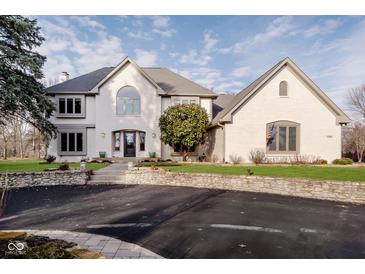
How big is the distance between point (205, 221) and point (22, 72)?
17505 millimetres

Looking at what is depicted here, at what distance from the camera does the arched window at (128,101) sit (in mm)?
20828

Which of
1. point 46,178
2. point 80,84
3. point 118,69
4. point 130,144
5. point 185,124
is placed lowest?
point 46,178

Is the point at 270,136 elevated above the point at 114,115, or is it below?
below

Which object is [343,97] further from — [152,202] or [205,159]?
[152,202]

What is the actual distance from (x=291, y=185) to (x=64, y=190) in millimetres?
9758

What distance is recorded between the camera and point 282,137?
17.8 meters

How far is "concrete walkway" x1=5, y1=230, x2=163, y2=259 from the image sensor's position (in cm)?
427

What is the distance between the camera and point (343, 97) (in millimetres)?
37781

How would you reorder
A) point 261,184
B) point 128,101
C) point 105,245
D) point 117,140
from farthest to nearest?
1. point 117,140
2. point 128,101
3. point 261,184
4. point 105,245

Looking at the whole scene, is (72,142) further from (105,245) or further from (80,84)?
(105,245)

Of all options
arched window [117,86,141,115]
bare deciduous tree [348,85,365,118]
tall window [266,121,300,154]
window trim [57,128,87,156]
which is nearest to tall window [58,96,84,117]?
window trim [57,128,87,156]

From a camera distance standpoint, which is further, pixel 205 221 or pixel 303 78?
pixel 303 78

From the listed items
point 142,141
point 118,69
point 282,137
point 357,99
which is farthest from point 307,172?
point 357,99

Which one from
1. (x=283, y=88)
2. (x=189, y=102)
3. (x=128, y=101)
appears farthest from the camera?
(x=189, y=102)
